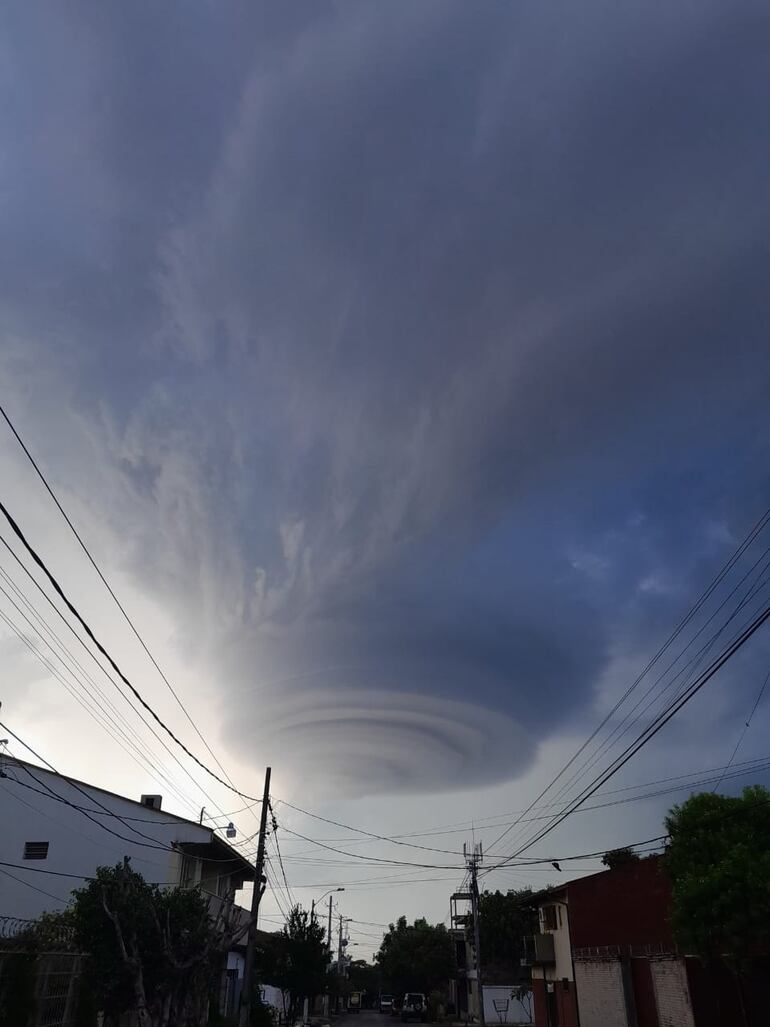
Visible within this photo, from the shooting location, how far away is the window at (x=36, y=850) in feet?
101

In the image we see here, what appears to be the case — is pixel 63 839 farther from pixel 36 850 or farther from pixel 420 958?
pixel 420 958

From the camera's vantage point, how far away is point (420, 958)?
86.1 metres

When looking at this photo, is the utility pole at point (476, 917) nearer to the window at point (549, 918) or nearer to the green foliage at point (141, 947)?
the window at point (549, 918)

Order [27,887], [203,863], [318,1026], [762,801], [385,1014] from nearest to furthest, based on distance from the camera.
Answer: [762,801]
[27,887]
[203,863]
[318,1026]
[385,1014]

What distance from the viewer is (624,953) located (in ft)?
106

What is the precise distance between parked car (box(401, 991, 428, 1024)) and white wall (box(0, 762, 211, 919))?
44.9 meters

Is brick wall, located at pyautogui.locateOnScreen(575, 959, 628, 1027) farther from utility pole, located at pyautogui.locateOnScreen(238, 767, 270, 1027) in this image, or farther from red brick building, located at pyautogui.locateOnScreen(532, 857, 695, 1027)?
utility pole, located at pyautogui.locateOnScreen(238, 767, 270, 1027)

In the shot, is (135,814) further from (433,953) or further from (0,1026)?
(433,953)

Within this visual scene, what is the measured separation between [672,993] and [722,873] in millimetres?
7949

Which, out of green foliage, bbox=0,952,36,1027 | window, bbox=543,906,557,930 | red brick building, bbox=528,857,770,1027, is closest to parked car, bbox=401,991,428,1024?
red brick building, bbox=528,857,770,1027

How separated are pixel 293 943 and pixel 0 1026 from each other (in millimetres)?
30584

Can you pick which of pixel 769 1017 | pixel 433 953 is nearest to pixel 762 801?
pixel 769 1017

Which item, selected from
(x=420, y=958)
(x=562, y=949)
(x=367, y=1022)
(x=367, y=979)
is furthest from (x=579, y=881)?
(x=367, y=979)

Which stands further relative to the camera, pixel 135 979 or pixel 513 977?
pixel 513 977
